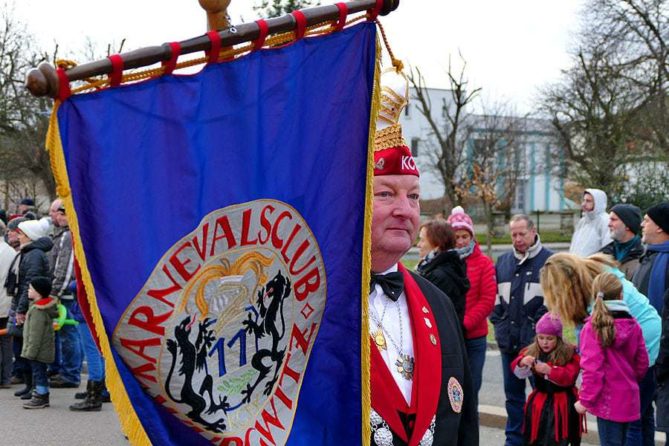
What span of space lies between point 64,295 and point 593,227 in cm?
563

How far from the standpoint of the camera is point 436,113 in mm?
67188

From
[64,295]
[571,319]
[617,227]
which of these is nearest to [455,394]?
[571,319]

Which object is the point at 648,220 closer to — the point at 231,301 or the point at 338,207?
the point at 338,207

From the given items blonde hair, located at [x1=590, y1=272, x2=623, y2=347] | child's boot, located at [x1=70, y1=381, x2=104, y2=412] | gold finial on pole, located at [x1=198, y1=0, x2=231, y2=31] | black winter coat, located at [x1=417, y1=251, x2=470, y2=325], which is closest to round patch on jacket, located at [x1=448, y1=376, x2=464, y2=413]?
gold finial on pole, located at [x1=198, y1=0, x2=231, y2=31]

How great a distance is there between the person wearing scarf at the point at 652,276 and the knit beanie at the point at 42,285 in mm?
5920

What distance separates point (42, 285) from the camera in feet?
29.7

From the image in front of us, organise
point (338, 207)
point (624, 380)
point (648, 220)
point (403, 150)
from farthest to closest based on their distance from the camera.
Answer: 1. point (648, 220)
2. point (624, 380)
3. point (403, 150)
4. point (338, 207)

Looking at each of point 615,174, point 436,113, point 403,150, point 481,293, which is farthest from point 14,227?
point 436,113

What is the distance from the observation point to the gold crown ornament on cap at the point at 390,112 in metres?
2.84

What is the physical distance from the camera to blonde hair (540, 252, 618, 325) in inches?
248

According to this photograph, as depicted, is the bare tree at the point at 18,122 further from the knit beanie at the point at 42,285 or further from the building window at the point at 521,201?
the building window at the point at 521,201

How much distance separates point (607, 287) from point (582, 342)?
1.36ft

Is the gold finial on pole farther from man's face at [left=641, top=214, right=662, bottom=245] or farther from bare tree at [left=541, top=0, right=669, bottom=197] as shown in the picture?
bare tree at [left=541, top=0, right=669, bottom=197]

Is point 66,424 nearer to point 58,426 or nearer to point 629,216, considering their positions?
point 58,426
